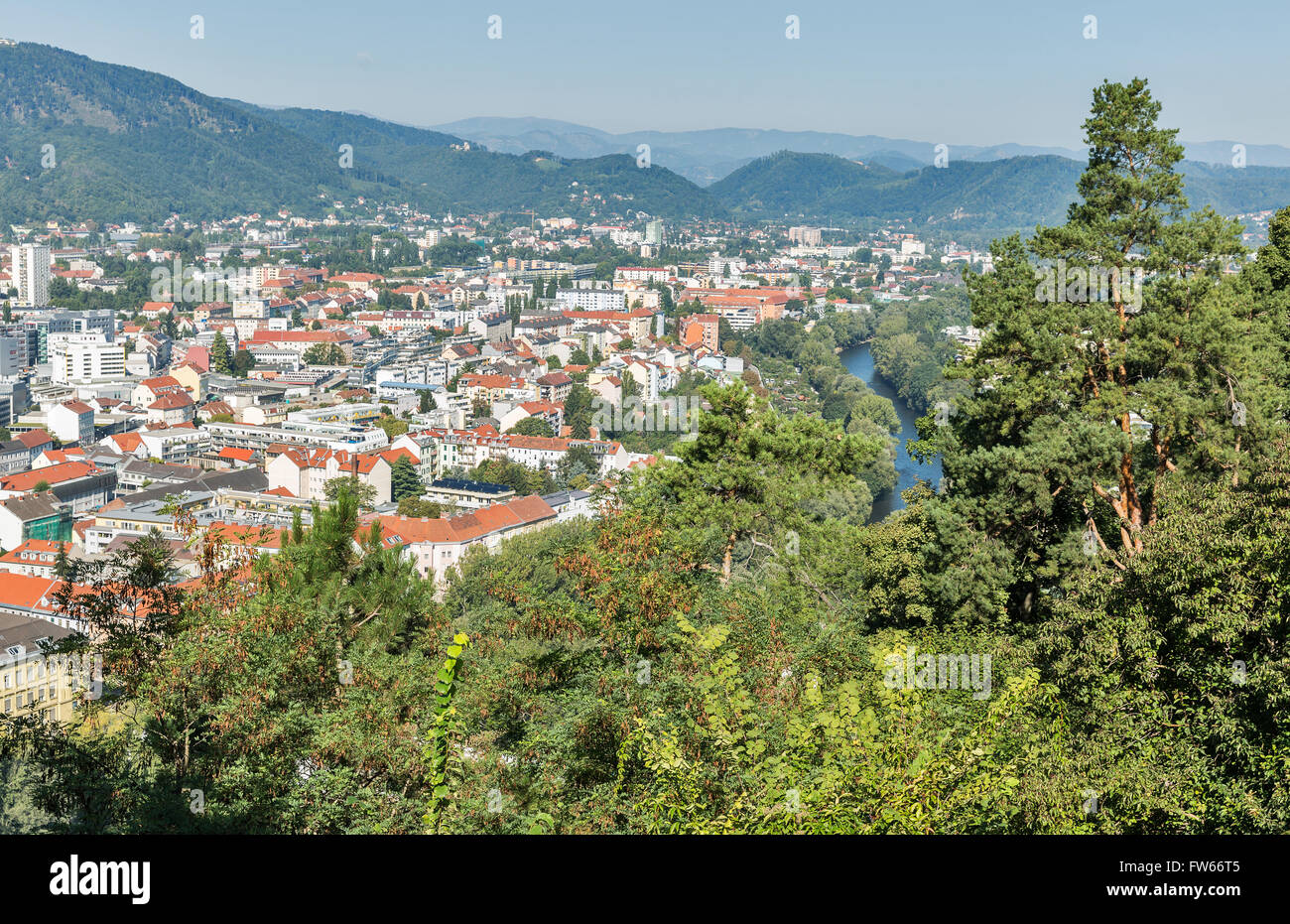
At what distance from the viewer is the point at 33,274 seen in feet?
138

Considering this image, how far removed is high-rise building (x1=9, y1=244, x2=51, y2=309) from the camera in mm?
41938

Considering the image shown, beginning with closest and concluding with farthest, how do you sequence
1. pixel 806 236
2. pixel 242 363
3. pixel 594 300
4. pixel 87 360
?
1. pixel 87 360
2. pixel 242 363
3. pixel 594 300
4. pixel 806 236

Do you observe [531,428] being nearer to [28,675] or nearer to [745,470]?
[28,675]

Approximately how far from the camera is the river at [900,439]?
686 inches

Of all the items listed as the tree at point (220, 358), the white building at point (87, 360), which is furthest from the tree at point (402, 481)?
the white building at point (87, 360)

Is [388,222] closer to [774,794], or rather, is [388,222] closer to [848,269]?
[848,269]

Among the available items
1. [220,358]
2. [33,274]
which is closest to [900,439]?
[220,358]

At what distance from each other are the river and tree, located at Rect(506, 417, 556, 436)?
7343 millimetres

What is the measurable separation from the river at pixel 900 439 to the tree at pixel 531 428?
734 centimetres

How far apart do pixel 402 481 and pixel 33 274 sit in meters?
28.4

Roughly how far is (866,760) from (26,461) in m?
23.1

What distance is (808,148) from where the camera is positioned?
487 feet

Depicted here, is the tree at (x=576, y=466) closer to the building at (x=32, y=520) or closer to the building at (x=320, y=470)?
the building at (x=320, y=470)
